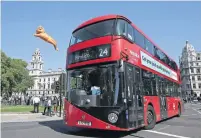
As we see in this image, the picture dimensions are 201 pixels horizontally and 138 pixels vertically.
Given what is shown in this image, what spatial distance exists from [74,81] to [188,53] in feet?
359

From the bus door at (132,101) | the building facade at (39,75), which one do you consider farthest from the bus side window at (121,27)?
the building facade at (39,75)

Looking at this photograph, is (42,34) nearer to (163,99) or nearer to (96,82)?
(163,99)

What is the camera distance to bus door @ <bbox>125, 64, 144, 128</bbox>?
340 inches

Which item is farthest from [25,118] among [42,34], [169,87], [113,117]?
[113,117]

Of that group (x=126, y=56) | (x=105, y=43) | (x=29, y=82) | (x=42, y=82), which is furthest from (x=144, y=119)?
(x=42, y=82)

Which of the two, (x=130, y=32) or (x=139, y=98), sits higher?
(x=130, y=32)

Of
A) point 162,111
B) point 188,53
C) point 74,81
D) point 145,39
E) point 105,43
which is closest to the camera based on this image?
point 105,43

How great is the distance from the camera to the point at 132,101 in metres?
8.98

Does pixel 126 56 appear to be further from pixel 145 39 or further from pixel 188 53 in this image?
pixel 188 53

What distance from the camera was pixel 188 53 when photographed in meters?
110

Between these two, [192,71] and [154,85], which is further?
[192,71]

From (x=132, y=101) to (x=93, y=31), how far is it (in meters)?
3.30

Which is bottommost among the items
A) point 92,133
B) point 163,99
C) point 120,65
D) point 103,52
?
point 92,133

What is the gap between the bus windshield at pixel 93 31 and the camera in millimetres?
9484
